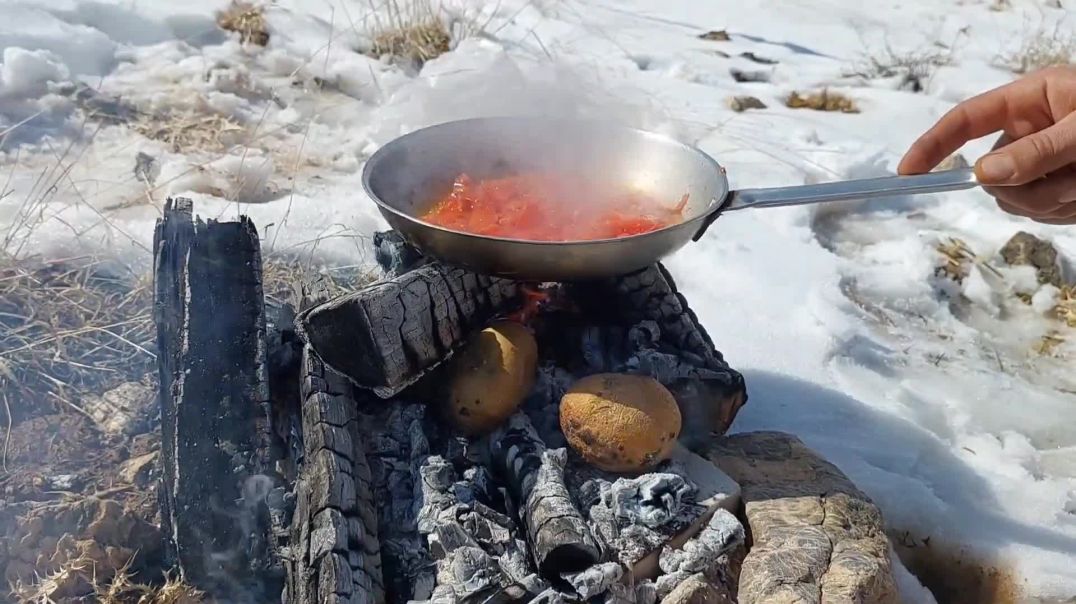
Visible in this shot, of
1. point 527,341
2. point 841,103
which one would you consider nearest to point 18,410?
point 527,341

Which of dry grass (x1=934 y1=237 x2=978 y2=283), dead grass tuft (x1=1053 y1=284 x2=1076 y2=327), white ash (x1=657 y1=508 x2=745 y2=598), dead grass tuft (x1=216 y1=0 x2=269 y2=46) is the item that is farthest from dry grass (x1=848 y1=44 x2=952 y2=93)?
white ash (x1=657 y1=508 x2=745 y2=598)

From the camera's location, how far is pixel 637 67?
5.15 m

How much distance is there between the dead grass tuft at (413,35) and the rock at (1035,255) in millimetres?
3086

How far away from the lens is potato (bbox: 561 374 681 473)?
1.91 metres

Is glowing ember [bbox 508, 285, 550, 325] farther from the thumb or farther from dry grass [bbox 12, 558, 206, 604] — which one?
the thumb

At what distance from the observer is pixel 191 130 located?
3977mm

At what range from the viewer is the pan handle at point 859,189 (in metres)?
1.83

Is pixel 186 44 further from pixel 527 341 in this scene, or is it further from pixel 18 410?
pixel 527 341

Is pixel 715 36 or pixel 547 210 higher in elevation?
pixel 547 210

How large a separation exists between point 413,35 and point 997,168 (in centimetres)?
380

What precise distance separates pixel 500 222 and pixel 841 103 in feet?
11.3

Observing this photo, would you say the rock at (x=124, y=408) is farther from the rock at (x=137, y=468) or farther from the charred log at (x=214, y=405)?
the charred log at (x=214, y=405)

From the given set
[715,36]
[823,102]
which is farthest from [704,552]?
[715,36]

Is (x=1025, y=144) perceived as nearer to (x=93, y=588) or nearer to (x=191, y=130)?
(x=93, y=588)
